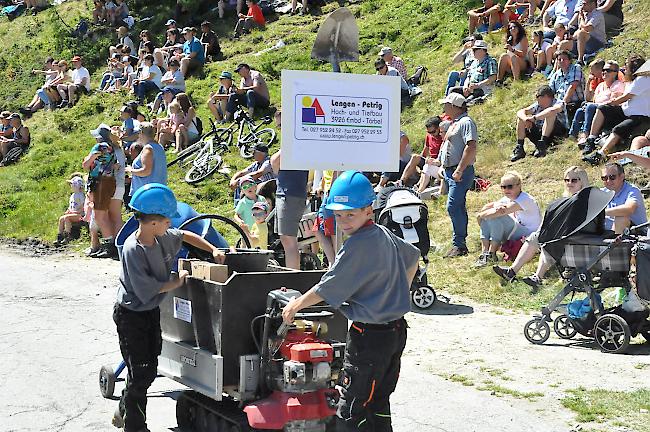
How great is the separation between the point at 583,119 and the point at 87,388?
924cm

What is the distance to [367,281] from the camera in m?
5.17

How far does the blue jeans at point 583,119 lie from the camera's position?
13438 millimetres

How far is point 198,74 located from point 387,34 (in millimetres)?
5245

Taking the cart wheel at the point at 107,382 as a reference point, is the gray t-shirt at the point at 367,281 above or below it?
above

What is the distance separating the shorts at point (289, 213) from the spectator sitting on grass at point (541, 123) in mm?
5288

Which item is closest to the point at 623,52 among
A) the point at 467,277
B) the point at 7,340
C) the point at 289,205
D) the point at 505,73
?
the point at 505,73

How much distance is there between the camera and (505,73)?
1684 cm

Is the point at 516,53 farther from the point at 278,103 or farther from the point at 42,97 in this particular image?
the point at 42,97

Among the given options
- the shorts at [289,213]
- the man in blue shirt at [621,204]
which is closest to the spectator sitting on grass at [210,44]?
the shorts at [289,213]

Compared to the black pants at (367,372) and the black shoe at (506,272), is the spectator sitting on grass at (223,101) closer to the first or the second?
Result: the black shoe at (506,272)

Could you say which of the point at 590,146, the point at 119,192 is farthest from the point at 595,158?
the point at 119,192

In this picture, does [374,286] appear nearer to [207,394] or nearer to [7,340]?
[207,394]

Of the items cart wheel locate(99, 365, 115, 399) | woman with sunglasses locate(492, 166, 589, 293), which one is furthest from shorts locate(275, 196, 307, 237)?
cart wheel locate(99, 365, 115, 399)

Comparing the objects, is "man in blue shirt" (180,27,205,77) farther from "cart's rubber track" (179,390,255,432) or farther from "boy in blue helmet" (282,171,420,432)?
"boy in blue helmet" (282,171,420,432)
